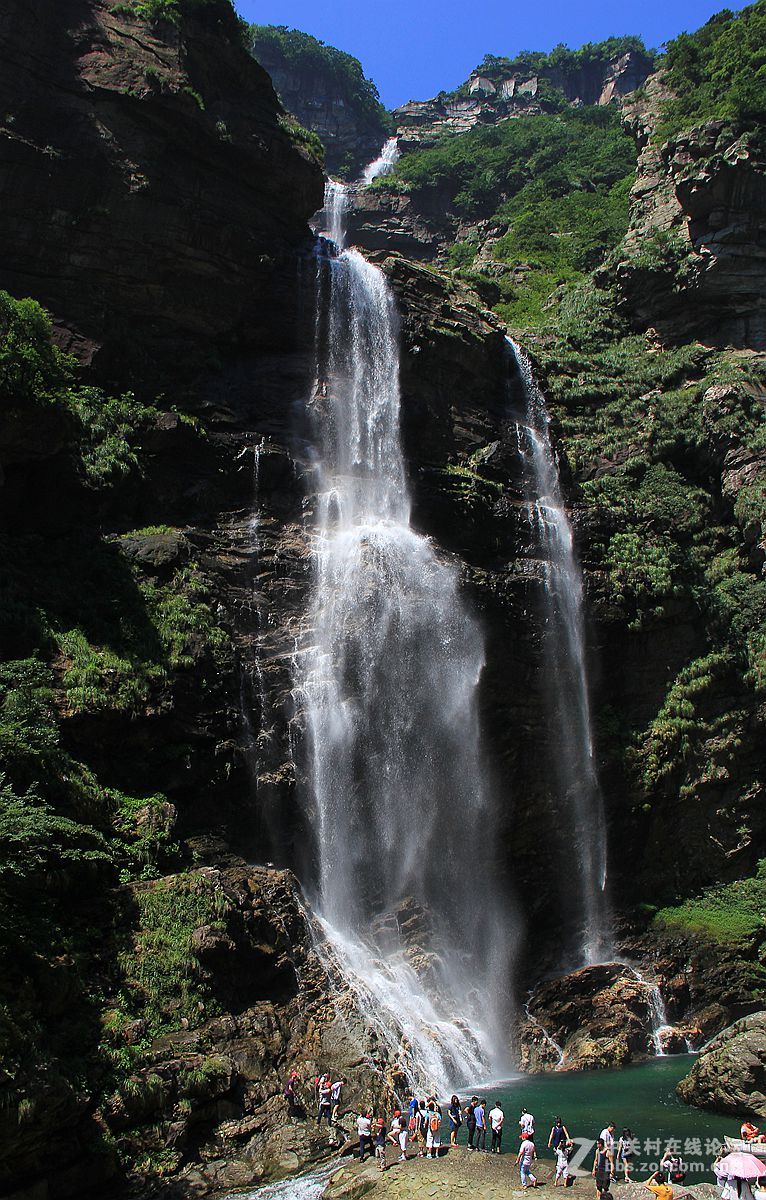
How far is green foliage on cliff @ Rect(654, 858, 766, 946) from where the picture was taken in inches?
882

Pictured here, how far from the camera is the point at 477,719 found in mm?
23609

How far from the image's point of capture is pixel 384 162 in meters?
69.4

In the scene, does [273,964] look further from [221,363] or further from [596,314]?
[596,314]

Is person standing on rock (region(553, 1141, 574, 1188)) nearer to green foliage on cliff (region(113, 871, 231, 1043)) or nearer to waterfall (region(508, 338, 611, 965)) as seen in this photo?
green foliage on cliff (region(113, 871, 231, 1043))

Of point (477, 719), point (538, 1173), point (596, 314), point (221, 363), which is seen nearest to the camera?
point (538, 1173)

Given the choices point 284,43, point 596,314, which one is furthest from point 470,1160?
point 284,43

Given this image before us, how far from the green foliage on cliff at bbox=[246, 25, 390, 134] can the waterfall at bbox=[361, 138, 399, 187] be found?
358 cm

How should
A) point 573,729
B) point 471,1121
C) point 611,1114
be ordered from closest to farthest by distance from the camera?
point 471,1121
point 611,1114
point 573,729

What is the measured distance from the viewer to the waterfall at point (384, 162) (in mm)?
67562

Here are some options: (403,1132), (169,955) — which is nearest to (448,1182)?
(403,1132)

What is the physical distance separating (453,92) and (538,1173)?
89.0 metres

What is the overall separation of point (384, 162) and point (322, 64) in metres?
14.0

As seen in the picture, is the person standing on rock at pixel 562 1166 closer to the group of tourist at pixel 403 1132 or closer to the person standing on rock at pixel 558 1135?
the person standing on rock at pixel 558 1135

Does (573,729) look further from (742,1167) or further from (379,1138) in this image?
(742,1167)
